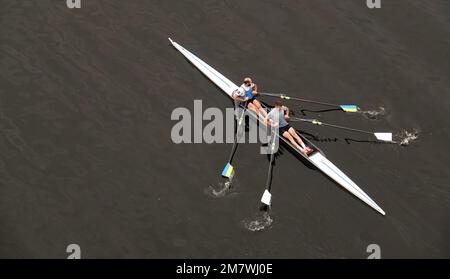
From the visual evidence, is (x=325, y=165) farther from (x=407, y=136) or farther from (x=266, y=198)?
(x=407, y=136)

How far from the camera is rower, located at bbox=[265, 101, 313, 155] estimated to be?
14023 millimetres

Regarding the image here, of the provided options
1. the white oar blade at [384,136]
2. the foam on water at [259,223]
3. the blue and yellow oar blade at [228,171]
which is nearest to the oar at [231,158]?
the blue and yellow oar blade at [228,171]

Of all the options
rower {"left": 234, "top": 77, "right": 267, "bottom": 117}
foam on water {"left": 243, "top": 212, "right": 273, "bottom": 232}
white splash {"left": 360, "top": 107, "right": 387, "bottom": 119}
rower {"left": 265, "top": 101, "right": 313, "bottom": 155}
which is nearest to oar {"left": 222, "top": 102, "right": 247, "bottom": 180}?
rower {"left": 234, "top": 77, "right": 267, "bottom": 117}

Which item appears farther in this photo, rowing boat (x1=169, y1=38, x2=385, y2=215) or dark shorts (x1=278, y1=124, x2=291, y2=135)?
dark shorts (x1=278, y1=124, x2=291, y2=135)

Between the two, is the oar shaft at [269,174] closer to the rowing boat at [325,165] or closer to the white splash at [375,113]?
the rowing boat at [325,165]

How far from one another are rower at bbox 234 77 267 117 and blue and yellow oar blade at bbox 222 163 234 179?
2585 millimetres

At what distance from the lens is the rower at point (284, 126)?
14.0 m

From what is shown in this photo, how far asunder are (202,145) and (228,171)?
1.85 m

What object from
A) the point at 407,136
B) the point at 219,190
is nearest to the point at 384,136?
the point at 407,136

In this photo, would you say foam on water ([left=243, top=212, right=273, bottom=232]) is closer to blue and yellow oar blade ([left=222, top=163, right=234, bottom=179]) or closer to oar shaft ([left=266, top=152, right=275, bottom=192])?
oar shaft ([left=266, top=152, right=275, bottom=192])

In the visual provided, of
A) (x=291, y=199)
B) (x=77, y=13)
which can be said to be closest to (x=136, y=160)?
(x=291, y=199)

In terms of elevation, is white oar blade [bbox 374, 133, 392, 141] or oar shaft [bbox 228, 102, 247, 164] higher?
oar shaft [bbox 228, 102, 247, 164]

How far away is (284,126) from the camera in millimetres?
14453

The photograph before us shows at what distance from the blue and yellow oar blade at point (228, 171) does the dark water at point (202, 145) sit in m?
0.34
